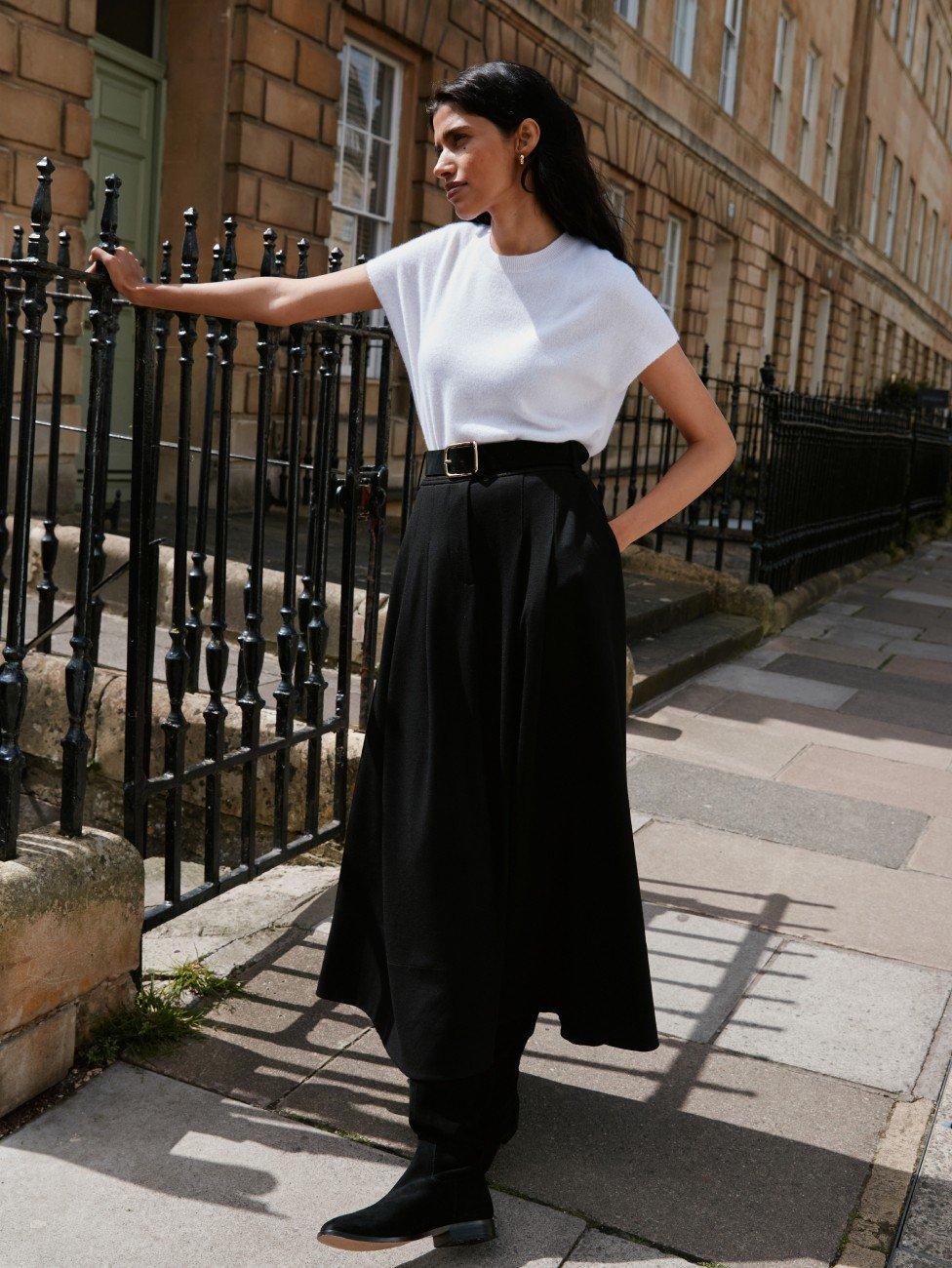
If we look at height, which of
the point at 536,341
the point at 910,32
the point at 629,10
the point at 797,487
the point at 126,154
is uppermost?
the point at 910,32

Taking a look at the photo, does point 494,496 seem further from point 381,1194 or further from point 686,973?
point 686,973

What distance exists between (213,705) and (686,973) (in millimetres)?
1347

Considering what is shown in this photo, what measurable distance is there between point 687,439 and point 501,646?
1.71 ft

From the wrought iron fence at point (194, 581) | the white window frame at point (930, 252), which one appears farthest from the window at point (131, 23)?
the white window frame at point (930, 252)

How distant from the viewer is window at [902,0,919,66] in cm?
2930

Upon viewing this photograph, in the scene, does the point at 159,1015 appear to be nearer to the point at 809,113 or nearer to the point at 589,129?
the point at 589,129

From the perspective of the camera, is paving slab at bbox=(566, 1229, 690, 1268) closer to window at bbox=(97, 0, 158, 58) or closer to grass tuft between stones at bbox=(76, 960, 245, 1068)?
grass tuft between stones at bbox=(76, 960, 245, 1068)

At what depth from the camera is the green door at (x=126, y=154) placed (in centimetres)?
864

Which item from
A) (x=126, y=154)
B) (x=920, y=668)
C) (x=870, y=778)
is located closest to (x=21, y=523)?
(x=870, y=778)

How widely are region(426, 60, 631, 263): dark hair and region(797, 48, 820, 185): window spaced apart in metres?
22.5

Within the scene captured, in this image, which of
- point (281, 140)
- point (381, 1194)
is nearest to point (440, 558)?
point (381, 1194)

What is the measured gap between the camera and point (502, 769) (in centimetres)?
227

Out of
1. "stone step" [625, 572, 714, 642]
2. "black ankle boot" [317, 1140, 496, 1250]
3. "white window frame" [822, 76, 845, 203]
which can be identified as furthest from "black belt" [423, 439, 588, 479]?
"white window frame" [822, 76, 845, 203]

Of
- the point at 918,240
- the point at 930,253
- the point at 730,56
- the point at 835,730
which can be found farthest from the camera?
the point at 930,253
